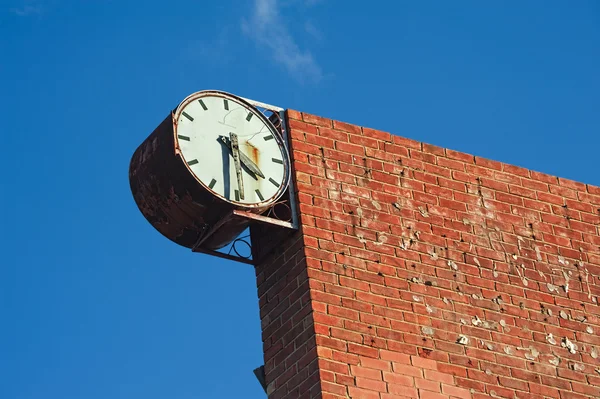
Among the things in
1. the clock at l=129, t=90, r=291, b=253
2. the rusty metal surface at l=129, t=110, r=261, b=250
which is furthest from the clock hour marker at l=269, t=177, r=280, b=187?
the rusty metal surface at l=129, t=110, r=261, b=250

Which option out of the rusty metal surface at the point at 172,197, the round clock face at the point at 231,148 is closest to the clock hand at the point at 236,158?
the round clock face at the point at 231,148

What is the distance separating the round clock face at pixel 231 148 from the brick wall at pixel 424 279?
0.70ft

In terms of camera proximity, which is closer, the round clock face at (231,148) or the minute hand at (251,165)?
the round clock face at (231,148)

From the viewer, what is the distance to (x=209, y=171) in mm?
11094

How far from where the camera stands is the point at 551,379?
11273 mm

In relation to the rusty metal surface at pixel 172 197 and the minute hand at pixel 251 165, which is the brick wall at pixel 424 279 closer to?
the minute hand at pixel 251 165

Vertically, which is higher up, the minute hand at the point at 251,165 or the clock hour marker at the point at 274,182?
the minute hand at the point at 251,165

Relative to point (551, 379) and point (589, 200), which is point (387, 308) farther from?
point (589, 200)

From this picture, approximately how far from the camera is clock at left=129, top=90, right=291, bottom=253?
1103 cm

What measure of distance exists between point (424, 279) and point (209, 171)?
1.94 metres

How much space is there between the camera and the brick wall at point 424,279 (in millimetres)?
10633

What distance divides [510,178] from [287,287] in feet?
8.60

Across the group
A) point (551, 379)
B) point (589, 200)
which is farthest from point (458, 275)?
A: point (589, 200)

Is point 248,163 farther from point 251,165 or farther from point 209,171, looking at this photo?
point 209,171
